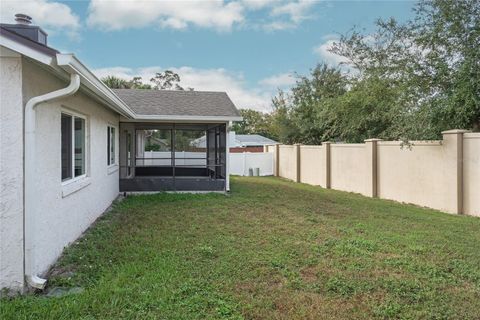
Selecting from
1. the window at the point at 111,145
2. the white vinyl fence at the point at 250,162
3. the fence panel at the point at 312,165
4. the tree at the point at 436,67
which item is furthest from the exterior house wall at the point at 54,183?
the white vinyl fence at the point at 250,162

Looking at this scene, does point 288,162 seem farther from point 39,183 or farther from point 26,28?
point 39,183

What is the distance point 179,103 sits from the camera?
43.3 ft

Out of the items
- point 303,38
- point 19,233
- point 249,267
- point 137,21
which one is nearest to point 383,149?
point 303,38

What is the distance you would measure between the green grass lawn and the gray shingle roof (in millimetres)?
4500

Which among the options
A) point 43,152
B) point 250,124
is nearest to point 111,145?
point 43,152

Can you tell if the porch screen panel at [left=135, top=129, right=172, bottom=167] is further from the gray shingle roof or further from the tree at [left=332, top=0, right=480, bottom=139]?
the tree at [left=332, top=0, right=480, bottom=139]

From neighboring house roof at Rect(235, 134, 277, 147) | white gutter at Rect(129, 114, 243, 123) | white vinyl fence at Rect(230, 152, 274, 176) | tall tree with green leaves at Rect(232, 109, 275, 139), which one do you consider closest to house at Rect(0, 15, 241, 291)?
white gutter at Rect(129, 114, 243, 123)

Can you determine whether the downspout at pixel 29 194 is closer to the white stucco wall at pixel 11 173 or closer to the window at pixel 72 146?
the white stucco wall at pixel 11 173

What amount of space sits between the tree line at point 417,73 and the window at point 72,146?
8647mm

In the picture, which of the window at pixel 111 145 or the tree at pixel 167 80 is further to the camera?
the tree at pixel 167 80

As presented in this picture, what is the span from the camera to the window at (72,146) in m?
5.70

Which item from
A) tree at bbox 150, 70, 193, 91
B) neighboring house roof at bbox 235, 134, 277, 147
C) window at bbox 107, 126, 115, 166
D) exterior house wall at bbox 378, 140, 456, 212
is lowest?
exterior house wall at bbox 378, 140, 456, 212

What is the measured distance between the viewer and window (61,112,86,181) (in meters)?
5.70

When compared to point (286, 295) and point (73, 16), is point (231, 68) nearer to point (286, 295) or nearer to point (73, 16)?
point (73, 16)
